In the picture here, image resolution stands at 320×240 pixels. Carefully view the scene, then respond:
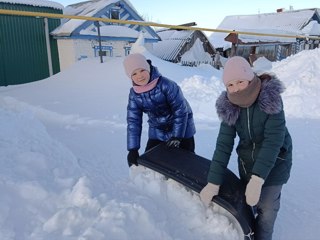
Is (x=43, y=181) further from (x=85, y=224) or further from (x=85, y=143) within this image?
(x=85, y=143)

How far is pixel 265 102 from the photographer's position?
1728mm

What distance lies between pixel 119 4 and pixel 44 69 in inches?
155

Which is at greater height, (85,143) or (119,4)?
(119,4)

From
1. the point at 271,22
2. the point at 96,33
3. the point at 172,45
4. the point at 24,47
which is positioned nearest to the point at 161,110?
the point at 96,33

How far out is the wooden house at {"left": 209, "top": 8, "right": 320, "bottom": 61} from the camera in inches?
825

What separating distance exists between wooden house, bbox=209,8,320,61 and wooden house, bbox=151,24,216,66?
64.4 inches

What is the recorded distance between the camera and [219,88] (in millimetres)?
7742

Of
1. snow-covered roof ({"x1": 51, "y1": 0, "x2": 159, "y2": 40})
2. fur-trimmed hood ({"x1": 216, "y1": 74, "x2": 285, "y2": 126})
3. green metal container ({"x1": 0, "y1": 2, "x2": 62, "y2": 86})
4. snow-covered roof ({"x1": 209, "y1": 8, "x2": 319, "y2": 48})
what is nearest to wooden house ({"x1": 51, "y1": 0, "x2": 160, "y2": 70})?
snow-covered roof ({"x1": 51, "y1": 0, "x2": 159, "y2": 40})

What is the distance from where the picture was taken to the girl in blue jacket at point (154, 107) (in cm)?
250

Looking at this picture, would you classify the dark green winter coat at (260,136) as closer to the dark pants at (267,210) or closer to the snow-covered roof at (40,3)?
the dark pants at (267,210)

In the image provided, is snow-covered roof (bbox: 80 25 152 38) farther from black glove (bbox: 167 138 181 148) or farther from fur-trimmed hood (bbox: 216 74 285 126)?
fur-trimmed hood (bbox: 216 74 285 126)

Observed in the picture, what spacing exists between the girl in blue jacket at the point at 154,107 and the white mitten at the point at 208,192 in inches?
30.0

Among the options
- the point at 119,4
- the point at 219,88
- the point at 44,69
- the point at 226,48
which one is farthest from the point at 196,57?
the point at 219,88

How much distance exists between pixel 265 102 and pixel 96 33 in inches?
405
